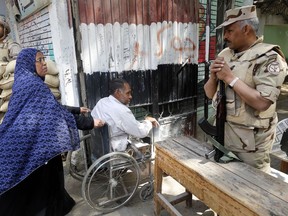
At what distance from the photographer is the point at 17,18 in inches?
185

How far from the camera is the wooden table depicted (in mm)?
1406

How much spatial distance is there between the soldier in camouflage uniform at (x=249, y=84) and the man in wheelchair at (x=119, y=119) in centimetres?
93

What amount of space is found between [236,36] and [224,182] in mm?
1070

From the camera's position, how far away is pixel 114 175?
2703 millimetres

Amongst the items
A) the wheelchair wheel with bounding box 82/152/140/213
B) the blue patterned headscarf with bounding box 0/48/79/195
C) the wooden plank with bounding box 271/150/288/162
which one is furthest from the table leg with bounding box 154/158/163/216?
the wooden plank with bounding box 271/150/288/162

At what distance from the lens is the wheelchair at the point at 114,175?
7.93 feet

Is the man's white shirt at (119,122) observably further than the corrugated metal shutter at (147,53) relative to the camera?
No

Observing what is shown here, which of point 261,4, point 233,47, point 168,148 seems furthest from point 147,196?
point 261,4

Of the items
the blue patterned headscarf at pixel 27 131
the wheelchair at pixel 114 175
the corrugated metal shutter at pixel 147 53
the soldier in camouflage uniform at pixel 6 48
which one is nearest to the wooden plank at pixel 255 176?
the wheelchair at pixel 114 175

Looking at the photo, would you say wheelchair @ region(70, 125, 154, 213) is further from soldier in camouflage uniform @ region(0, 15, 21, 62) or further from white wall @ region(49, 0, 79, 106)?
soldier in camouflage uniform @ region(0, 15, 21, 62)

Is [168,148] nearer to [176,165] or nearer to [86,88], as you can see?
[176,165]

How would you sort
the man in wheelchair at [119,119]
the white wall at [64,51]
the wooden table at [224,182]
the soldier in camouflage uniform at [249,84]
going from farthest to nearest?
the white wall at [64,51], the man in wheelchair at [119,119], the soldier in camouflage uniform at [249,84], the wooden table at [224,182]

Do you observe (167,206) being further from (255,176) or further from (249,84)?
(249,84)

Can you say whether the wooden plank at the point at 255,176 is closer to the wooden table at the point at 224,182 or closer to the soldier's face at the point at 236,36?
the wooden table at the point at 224,182
